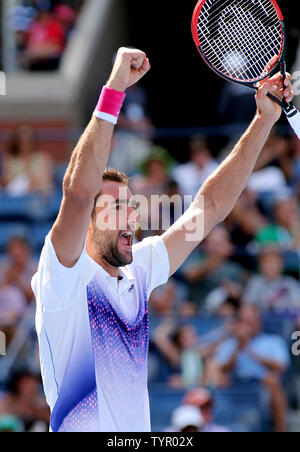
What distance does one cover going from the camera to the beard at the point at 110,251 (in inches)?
159

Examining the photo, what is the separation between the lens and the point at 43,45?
40.3 ft

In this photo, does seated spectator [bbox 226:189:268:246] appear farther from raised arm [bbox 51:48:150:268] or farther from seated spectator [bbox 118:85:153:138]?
raised arm [bbox 51:48:150:268]

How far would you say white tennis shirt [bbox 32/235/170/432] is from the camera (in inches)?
153

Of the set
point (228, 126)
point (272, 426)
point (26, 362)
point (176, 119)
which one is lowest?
point (272, 426)

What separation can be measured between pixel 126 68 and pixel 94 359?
111 cm

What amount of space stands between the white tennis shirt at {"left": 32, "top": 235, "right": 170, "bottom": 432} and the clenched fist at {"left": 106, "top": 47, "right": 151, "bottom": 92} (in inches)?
26.3

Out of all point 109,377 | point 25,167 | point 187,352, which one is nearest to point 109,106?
point 109,377

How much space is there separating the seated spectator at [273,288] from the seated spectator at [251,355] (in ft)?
1.15

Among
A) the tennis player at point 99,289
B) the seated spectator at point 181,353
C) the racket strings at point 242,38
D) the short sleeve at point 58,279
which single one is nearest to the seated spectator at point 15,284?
the seated spectator at point 181,353

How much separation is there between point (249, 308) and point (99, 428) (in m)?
4.12

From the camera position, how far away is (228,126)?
11312 mm

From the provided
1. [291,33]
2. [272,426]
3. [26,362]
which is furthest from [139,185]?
[291,33]

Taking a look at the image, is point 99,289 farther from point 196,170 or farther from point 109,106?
point 196,170

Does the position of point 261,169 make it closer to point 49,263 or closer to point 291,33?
point 291,33
